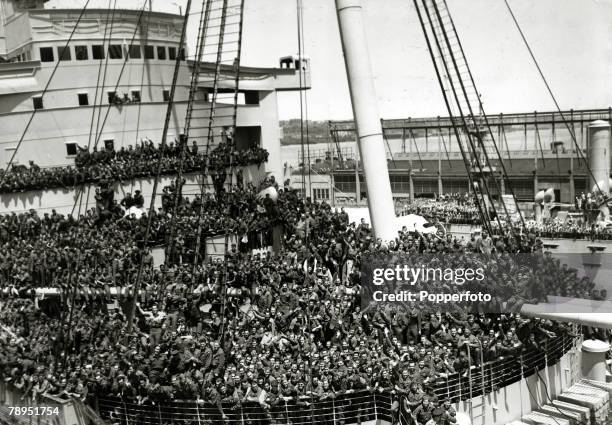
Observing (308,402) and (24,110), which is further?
(24,110)

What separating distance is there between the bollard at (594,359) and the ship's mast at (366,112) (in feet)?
18.7

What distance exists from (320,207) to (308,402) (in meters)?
11.4

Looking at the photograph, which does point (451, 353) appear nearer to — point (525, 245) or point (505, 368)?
point (505, 368)

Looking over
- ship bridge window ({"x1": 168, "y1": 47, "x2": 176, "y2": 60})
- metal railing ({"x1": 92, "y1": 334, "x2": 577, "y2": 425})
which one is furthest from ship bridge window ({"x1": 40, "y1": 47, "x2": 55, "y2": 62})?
metal railing ({"x1": 92, "y1": 334, "x2": 577, "y2": 425})

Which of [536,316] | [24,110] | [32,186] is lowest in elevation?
[536,316]

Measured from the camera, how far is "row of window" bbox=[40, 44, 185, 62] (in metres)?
28.8

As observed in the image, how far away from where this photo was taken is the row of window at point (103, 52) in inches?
1134

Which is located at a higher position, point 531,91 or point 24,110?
point 531,91

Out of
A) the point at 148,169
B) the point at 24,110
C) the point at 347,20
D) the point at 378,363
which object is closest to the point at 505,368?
the point at 378,363

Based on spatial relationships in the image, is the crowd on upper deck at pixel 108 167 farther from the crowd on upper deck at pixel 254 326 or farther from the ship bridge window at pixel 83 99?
the crowd on upper deck at pixel 254 326

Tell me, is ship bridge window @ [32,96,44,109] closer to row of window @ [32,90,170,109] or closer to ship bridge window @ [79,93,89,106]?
row of window @ [32,90,170,109]

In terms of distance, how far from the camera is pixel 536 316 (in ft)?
43.3

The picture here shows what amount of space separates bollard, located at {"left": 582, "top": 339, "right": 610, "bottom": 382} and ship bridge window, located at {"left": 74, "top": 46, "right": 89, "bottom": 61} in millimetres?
24769

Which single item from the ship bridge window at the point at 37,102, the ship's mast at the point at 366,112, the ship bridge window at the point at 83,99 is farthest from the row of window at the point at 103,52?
the ship's mast at the point at 366,112
